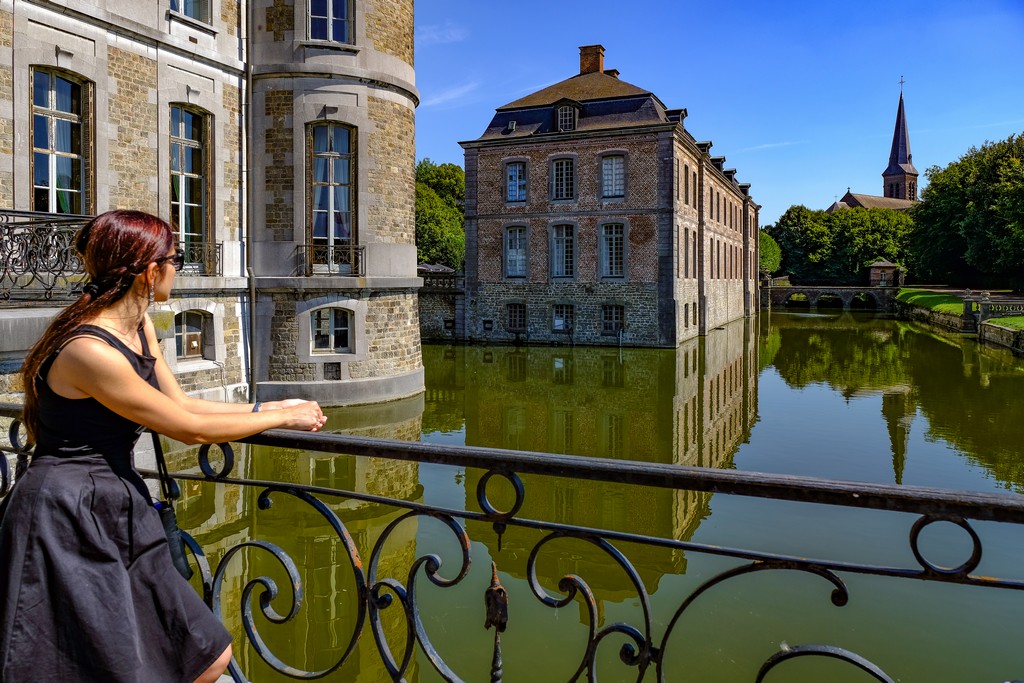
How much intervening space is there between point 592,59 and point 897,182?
246 ft

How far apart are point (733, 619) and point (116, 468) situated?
5.26 m

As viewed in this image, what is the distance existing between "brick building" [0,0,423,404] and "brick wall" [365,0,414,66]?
0.03 metres

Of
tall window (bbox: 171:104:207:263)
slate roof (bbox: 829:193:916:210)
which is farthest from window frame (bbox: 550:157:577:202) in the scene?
slate roof (bbox: 829:193:916:210)

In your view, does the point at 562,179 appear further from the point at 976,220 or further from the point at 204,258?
the point at 976,220

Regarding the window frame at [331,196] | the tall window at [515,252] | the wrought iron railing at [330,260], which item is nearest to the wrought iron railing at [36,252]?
the wrought iron railing at [330,260]

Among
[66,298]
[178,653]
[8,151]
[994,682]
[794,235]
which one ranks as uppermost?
[794,235]

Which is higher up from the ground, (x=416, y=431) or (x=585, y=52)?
(x=585, y=52)

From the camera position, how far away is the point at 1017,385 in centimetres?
1800

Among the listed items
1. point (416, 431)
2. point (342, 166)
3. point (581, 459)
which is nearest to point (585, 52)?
point (342, 166)

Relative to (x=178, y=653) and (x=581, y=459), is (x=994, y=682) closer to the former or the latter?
(x=581, y=459)

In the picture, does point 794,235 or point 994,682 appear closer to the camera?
point 994,682

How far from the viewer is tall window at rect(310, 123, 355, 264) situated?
14297mm

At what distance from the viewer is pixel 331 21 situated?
551 inches

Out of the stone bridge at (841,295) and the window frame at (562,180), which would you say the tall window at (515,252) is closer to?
the window frame at (562,180)
